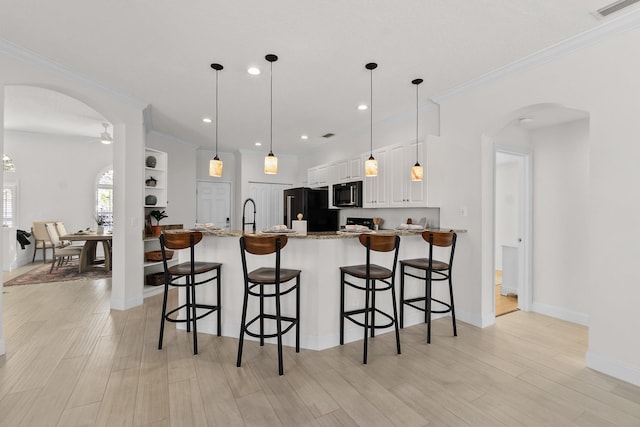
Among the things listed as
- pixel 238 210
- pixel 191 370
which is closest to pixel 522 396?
pixel 191 370

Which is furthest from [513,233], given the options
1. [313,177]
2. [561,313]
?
[313,177]

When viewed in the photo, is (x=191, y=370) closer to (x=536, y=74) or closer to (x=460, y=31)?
(x=460, y=31)

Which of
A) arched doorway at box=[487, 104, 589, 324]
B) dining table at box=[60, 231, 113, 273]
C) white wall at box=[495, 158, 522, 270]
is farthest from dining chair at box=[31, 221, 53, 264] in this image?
white wall at box=[495, 158, 522, 270]

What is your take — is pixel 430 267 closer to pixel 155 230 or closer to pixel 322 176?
pixel 322 176

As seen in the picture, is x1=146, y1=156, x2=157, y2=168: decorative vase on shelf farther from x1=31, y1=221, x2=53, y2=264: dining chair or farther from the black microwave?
x1=31, y1=221, x2=53, y2=264: dining chair

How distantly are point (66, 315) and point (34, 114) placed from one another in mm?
3959

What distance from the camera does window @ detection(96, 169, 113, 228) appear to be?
738 centimetres

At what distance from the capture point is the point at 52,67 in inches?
117

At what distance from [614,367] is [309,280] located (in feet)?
8.32

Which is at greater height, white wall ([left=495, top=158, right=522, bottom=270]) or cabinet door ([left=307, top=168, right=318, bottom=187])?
cabinet door ([left=307, top=168, right=318, bottom=187])

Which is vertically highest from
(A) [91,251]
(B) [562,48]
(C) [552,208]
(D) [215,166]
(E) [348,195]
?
(B) [562,48]

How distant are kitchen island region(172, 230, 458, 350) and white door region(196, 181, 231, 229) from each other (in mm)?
3903

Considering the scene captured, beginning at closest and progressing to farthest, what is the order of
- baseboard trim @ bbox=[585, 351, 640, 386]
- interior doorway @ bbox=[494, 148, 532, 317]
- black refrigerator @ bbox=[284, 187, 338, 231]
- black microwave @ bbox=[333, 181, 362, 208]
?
1. baseboard trim @ bbox=[585, 351, 640, 386]
2. interior doorway @ bbox=[494, 148, 532, 317]
3. black microwave @ bbox=[333, 181, 362, 208]
4. black refrigerator @ bbox=[284, 187, 338, 231]

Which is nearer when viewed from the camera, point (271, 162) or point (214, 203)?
point (271, 162)
